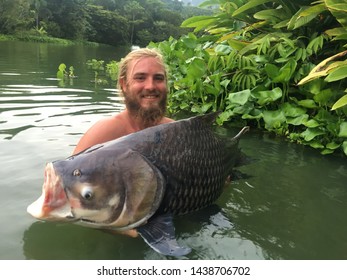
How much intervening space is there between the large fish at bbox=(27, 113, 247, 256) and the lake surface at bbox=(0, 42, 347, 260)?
0.33m

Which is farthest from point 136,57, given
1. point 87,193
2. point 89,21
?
point 89,21

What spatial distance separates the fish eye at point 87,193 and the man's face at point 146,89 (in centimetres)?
123

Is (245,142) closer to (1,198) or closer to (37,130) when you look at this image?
(37,130)

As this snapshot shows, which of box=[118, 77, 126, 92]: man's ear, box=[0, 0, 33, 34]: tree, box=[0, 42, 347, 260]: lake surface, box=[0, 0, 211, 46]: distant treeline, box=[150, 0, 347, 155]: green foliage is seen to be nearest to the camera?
box=[0, 42, 347, 260]: lake surface

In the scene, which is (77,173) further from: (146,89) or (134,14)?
(134,14)

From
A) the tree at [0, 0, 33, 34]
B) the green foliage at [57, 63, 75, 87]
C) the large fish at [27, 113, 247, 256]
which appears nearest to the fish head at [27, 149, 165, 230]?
the large fish at [27, 113, 247, 256]

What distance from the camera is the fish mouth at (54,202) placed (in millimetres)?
2014

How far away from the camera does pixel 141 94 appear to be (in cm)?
316

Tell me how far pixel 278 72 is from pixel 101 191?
4.09 meters

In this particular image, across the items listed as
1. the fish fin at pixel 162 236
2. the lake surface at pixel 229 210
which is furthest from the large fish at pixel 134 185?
the lake surface at pixel 229 210

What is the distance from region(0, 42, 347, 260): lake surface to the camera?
2.55m

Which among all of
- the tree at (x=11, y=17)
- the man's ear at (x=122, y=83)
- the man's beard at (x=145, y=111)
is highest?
the tree at (x=11, y=17)

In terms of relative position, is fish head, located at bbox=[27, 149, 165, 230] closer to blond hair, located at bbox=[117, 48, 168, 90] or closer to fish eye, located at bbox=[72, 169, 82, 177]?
fish eye, located at bbox=[72, 169, 82, 177]

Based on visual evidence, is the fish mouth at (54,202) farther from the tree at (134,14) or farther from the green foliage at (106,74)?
the tree at (134,14)
